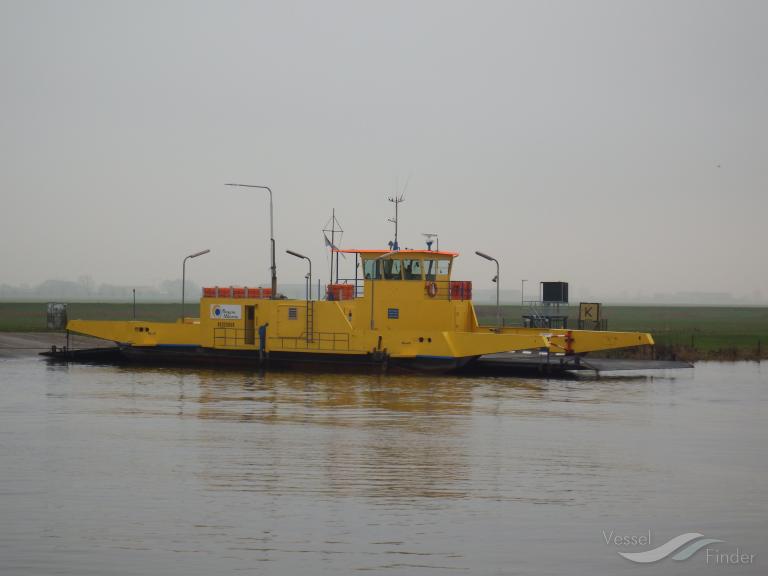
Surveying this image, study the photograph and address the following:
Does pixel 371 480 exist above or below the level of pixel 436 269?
below

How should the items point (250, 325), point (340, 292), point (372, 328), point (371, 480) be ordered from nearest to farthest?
point (371, 480) < point (372, 328) < point (340, 292) < point (250, 325)

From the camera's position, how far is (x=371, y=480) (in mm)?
18234

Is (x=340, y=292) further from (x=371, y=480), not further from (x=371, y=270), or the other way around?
(x=371, y=480)

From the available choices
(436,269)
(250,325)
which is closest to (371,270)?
(436,269)

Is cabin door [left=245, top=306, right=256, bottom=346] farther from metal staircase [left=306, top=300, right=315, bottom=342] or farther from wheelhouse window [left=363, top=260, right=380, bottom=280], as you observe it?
wheelhouse window [left=363, top=260, right=380, bottom=280]

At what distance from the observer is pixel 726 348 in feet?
170

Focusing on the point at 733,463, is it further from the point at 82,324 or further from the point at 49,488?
the point at 82,324

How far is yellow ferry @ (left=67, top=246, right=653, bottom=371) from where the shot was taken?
36.7 meters

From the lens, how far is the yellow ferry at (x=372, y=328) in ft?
120

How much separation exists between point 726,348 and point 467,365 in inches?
762

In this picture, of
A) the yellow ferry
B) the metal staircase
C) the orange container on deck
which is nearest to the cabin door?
the yellow ferry

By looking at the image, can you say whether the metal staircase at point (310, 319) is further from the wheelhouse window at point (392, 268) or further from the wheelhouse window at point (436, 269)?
the wheelhouse window at point (436, 269)

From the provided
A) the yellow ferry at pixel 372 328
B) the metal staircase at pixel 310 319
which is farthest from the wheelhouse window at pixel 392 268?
the metal staircase at pixel 310 319

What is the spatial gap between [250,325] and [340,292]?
383cm
